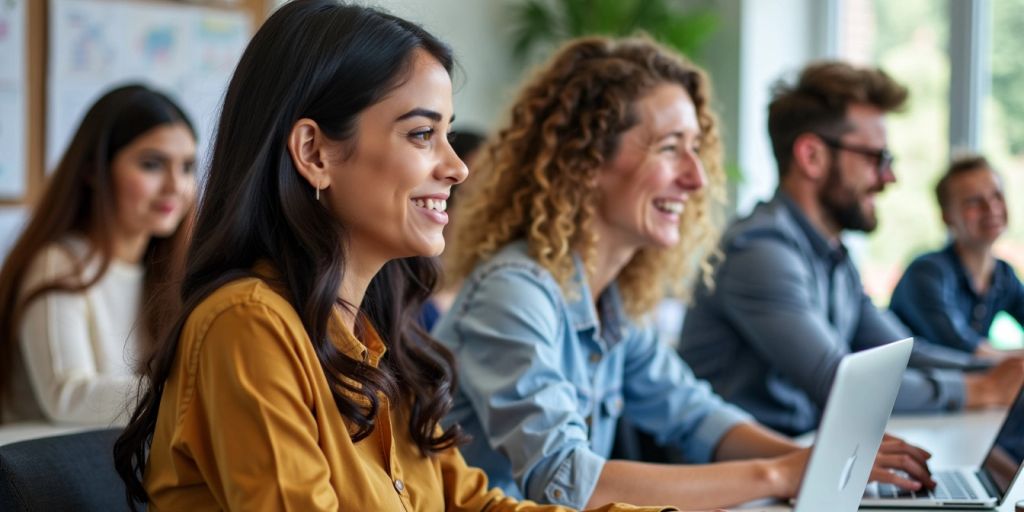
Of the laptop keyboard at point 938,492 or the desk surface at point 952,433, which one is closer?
the laptop keyboard at point 938,492

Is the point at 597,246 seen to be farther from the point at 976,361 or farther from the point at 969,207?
the point at 969,207

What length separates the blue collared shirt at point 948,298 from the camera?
3373 mm

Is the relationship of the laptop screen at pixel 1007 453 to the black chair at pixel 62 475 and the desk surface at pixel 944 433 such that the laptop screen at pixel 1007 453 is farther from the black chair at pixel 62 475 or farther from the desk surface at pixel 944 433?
the black chair at pixel 62 475

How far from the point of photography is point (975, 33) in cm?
479

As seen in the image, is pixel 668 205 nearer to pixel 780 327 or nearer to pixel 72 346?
pixel 780 327

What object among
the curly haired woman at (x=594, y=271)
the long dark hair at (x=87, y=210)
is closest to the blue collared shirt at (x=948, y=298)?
the curly haired woman at (x=594, y=271)

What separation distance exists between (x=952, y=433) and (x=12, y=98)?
340 cm

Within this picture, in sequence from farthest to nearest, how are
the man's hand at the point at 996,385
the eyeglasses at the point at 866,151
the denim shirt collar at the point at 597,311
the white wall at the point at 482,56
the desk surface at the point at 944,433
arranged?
the white wall at the point at 482,56
the eyeglasses at the point at 866,151
the man's hand at the point at 996,385
the desk surface at the point at 944,433
the denim shirt collar at the point at 597,311

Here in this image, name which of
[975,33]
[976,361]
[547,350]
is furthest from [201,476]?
[975,33]

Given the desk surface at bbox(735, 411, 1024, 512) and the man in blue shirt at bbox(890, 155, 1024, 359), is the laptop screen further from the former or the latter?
the man in blue shirt at bbox(890, 155, 1024, 359)

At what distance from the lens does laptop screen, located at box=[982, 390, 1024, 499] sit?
171cm

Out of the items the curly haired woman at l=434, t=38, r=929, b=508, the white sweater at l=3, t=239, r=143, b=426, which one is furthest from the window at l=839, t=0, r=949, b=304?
the white sweater at l=3, t=239, r=143, b=426

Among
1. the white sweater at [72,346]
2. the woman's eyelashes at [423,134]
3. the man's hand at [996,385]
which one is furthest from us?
the man's hand at [996,385]

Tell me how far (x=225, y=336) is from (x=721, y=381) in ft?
5.69
